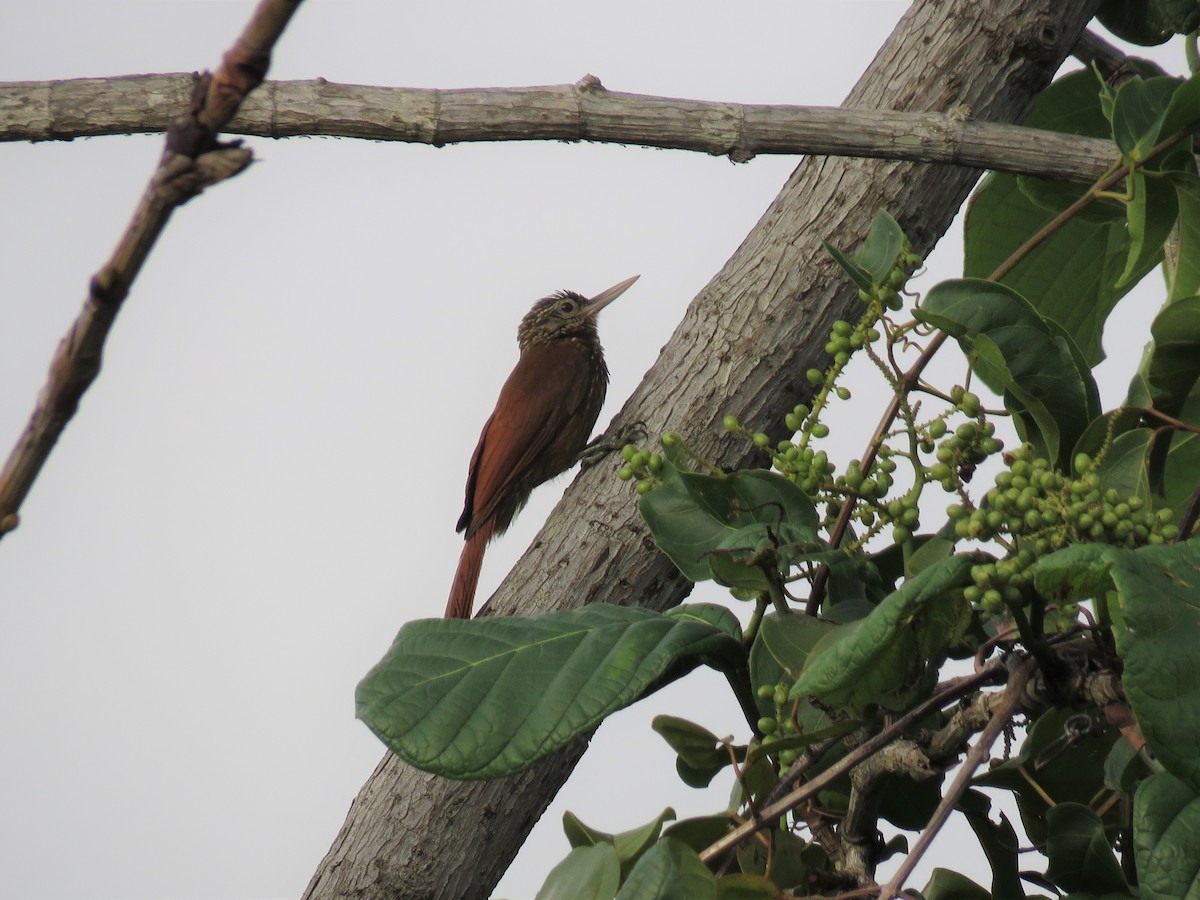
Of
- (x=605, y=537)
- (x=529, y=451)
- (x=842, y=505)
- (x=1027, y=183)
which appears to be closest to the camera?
(x=842, y=505)

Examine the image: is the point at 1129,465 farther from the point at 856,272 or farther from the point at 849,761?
the point at 849,761

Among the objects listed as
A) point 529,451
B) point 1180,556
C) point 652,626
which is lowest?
point 1180,556

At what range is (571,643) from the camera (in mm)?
1351

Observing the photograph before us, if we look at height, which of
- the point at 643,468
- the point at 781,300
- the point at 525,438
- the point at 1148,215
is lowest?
the point at 643,468

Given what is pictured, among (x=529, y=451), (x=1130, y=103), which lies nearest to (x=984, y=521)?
(x=1130, y=103)

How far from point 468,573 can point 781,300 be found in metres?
1.79

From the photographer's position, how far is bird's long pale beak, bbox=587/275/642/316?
4.91 m

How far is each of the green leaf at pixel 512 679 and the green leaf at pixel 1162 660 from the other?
1.45 ft

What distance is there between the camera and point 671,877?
4.19 feet

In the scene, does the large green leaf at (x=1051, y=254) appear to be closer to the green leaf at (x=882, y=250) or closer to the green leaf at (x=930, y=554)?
the green leaf at (x=882, y=250)

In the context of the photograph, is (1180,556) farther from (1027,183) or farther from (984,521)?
(1027,183)

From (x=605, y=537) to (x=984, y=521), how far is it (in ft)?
3.95

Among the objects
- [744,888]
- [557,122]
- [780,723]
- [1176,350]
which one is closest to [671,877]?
[744,888]

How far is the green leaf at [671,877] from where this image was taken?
128 cm
